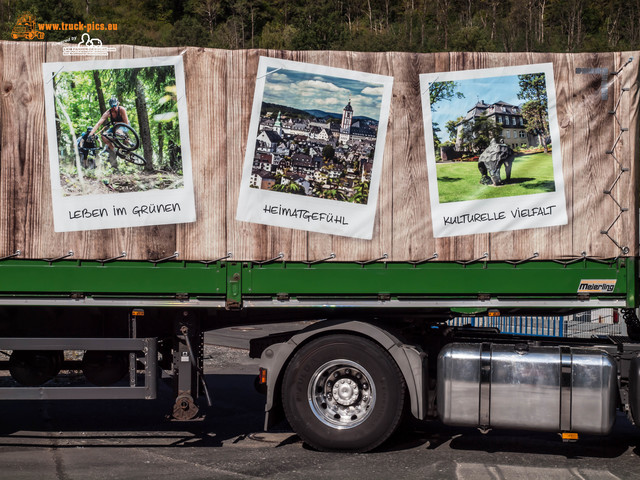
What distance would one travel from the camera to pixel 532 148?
24.5 ft

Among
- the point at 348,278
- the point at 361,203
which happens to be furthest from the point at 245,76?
the point at 348,278

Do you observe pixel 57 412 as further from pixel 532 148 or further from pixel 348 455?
pixel 532 148

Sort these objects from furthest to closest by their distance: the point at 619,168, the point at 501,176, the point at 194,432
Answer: the point at 194,432 → the point at 501,176 → the point at 619,168

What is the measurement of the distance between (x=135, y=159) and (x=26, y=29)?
67.4m

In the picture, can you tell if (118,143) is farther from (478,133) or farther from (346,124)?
(478,133)

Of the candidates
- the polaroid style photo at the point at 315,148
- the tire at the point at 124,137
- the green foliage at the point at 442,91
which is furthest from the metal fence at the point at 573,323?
the tire at the point at 124,137

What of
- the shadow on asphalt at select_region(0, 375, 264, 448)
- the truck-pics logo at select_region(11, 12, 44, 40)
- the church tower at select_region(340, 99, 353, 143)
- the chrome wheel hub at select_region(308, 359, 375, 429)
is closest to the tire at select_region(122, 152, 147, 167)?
the church tower at select_region(340, 99, 353, 143)

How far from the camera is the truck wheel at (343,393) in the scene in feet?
24.5

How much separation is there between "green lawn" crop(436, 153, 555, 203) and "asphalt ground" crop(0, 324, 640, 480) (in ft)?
7.10

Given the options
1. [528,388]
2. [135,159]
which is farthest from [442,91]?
[135,159]

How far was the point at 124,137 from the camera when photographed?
750 centimetres

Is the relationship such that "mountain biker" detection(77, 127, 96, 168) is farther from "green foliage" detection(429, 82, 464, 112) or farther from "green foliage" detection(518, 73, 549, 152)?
"green foliage" detection(518, 73, 549, 152)

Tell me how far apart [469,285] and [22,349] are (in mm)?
4201

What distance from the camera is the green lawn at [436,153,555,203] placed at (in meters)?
7.46
